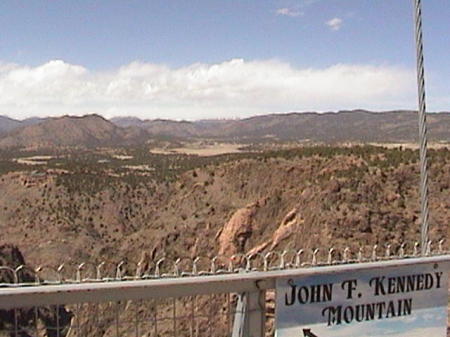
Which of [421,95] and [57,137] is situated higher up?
[421,95]

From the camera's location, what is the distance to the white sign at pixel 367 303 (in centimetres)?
395

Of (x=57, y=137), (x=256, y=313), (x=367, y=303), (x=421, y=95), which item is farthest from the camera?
(x=57, y=137)

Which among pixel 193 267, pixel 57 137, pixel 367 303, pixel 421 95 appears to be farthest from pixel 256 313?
pixel 57 137

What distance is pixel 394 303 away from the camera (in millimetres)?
4234

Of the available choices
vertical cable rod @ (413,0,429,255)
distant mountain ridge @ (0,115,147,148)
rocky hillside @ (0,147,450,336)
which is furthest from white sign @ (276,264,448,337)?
distant mountain ridge @ (0,115,147,148)

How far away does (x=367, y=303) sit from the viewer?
4.15 meters

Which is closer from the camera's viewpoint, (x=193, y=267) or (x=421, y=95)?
(x=193, y=267)

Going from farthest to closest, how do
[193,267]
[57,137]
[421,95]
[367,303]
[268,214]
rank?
[57,137]
[268,214]
[421,95]
[367,303]
[193,267]

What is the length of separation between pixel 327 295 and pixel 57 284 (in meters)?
1.87

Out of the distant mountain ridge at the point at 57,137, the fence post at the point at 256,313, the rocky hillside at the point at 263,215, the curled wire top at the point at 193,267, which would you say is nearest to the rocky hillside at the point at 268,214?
the rocky hillside at the point at 263,215

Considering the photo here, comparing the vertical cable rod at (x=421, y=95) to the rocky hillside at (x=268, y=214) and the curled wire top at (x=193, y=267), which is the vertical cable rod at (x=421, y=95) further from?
the rocky hillside at (x=268, y=214)

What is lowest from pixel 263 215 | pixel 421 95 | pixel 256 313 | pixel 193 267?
pixel 263 215

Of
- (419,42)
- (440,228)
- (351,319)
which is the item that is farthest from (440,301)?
(440,228)

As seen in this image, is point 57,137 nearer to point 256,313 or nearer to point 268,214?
point 268,214
